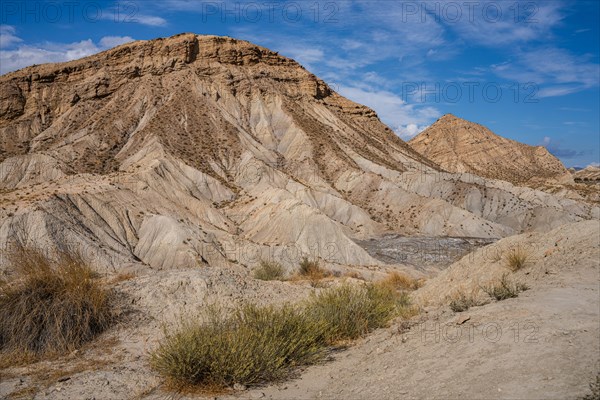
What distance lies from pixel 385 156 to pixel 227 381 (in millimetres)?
68529

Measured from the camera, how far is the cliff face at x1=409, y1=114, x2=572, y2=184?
11019cm

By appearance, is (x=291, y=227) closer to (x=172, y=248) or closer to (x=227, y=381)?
(x=172, y=248)

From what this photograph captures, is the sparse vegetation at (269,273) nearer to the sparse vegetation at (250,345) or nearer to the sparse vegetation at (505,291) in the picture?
the sparse vegetation at (250,345)

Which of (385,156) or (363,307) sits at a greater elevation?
(385,156)

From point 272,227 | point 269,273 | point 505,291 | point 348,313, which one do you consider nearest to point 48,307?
point 348,313

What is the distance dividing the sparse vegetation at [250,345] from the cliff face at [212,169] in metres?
19.8

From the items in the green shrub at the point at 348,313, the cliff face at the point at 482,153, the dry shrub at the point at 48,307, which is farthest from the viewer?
the cliff face at the point at 482,153

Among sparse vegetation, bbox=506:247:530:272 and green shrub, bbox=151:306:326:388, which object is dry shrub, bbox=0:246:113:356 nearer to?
green shrub, bbox=151:306:326:388

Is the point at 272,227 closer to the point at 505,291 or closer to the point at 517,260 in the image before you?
the point at 517,260

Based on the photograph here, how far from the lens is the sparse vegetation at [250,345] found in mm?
5777

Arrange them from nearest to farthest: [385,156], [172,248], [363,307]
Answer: [363,307], [172,248], [385,156]

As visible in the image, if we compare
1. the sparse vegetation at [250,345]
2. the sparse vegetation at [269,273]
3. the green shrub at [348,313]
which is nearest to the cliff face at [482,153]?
the sparse vegetation at [269,273]

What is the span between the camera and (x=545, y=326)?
19.7 ft

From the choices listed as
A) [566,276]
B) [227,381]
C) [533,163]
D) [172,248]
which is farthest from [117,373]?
[533,163]
